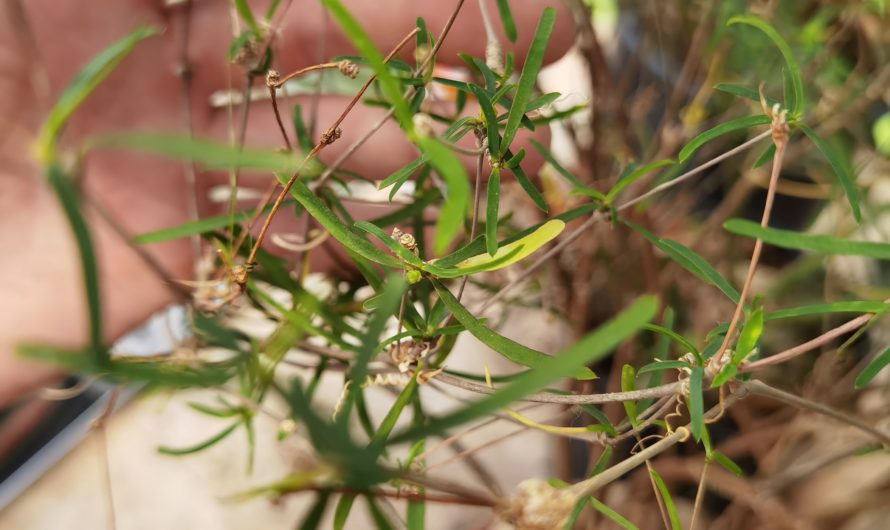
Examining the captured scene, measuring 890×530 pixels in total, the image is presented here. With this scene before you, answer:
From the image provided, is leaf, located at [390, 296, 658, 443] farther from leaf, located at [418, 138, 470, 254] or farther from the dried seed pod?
the dried seed pod

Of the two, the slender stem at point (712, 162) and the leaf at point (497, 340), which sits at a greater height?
the slender stem at point (712, 162)

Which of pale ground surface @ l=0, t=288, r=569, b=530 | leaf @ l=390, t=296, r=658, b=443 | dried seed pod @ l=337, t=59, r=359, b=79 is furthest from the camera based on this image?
pale ground surface @ l=0, t=288, r=569, b=530

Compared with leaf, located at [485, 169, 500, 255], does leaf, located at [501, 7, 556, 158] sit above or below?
above

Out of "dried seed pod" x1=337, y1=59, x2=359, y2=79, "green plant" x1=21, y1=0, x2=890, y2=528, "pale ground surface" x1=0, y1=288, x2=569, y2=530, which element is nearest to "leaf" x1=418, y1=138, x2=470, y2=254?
"green plant" x1=21, y1=0, x2=890, y2=528

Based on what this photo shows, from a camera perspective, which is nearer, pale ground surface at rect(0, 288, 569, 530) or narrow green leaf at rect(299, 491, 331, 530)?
narrow green leaf at rect(299, 491, 331, 530)

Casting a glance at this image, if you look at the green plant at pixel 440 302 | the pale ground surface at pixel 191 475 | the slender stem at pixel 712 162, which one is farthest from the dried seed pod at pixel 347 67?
the pale ground surface at pixel 191 475

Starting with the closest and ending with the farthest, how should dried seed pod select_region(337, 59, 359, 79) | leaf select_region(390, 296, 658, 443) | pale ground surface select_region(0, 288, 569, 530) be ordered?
leaf select_region(390, 296, 658, 443) → dried seed pod select_region(337, 59, 359, 79) → pale ground surface select_region(0, 288, 569, 530)

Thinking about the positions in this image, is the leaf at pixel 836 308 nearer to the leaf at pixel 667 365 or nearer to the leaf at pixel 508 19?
the leaf at pixel 667 365

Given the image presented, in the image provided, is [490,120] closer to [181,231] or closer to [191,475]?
[181,231]
